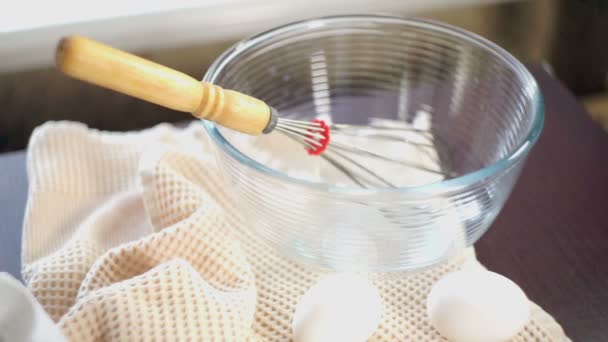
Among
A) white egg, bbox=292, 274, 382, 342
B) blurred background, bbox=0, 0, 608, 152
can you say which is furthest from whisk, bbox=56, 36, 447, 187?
blurred background, bbox=0, 0, 608, 152

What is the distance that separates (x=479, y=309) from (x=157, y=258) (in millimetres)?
218

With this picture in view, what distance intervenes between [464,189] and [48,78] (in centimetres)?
72

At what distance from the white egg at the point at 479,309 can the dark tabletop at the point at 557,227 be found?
0.06m

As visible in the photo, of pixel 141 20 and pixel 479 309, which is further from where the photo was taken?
pixel 141 20

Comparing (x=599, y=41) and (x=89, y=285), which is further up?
(x=89, y=285)

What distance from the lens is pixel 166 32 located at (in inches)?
36.1

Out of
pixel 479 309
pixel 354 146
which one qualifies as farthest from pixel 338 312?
pixel 354 146

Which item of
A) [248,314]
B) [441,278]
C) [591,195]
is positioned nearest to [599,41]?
[591,195]

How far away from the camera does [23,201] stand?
23.8 inches

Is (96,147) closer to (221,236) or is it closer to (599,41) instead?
(221,236)

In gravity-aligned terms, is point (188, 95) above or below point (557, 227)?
above

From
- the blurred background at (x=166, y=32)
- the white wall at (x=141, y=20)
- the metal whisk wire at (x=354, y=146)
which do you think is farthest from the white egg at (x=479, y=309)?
the white wall at (x=141, y=20)

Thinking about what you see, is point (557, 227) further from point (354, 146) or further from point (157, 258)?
point (157, 258)

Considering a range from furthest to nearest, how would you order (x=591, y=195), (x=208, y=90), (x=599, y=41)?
(x=599, y=41), (x=591, y=195), (x=208, y=90)
